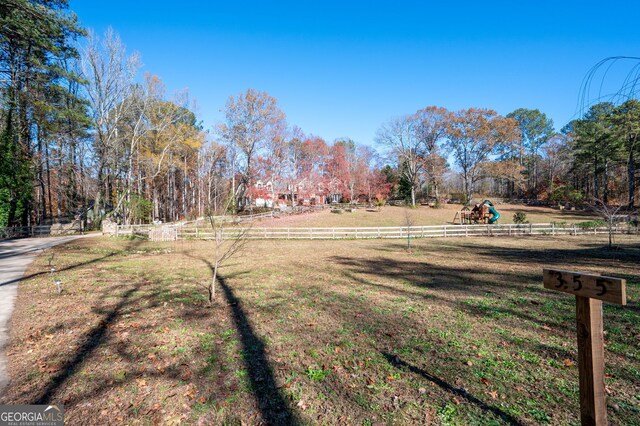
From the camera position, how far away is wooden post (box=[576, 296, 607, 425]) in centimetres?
238

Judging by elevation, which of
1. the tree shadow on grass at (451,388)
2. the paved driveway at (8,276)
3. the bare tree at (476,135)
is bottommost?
the tree shadow on grass at (451,388)

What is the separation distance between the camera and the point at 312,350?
496 cm

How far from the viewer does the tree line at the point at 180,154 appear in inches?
691

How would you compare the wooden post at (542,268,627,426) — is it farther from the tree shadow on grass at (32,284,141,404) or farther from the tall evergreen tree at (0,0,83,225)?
the tall evergreen tree at (0,0,83,225)

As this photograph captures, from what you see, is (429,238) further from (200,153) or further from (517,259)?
(200,153)

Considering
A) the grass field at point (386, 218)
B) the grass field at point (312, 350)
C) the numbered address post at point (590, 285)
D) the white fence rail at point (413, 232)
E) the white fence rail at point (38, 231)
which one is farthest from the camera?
the grass field at point (386, 218)

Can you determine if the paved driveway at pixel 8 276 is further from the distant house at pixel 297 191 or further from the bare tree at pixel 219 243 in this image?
the distant house at pixel 297 191

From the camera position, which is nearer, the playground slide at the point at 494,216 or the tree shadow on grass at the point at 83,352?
the tree shadow on grass at the point at 83,352

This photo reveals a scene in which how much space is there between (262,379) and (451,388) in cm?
258

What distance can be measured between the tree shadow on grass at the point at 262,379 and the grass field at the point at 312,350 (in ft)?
0.08

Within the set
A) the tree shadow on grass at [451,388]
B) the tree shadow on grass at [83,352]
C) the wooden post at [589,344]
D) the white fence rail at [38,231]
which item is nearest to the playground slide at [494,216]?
the tree shadow on grass at [451,388]

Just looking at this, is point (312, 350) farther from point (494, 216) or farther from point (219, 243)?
point (494, 216)
